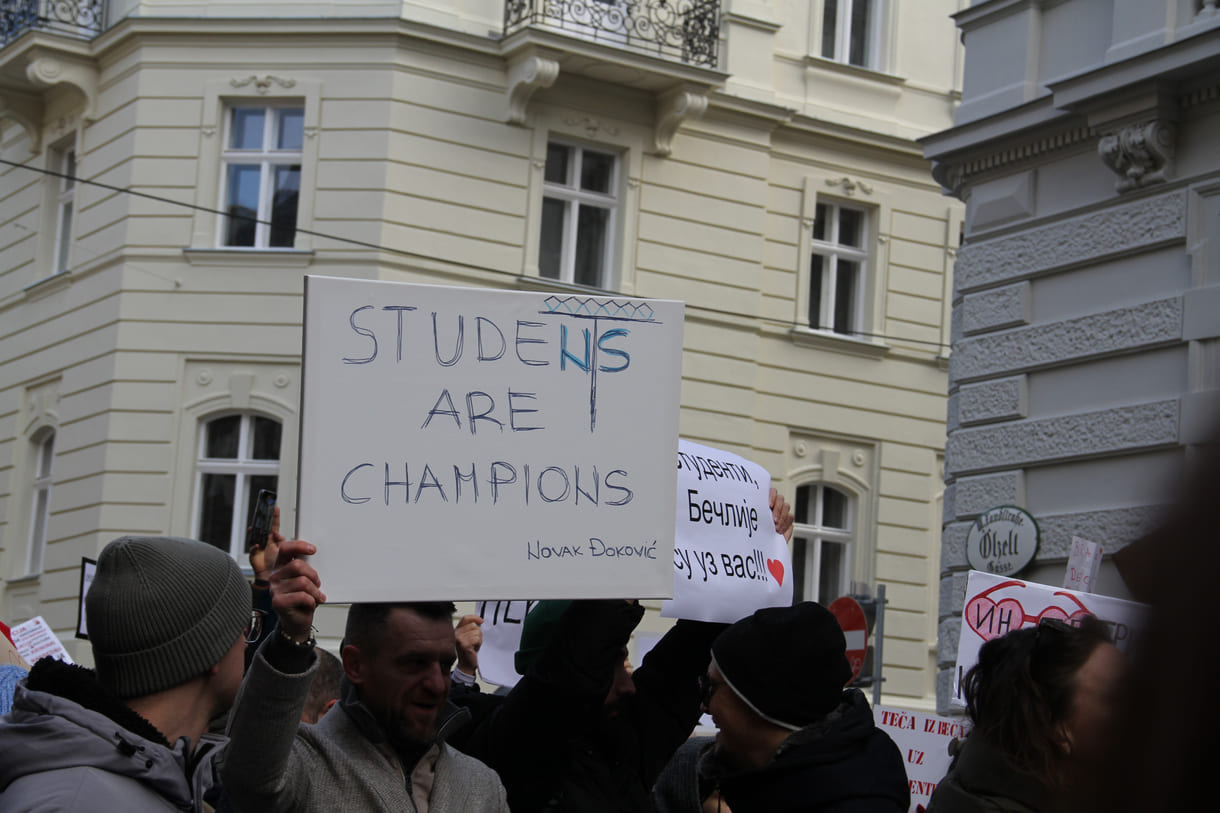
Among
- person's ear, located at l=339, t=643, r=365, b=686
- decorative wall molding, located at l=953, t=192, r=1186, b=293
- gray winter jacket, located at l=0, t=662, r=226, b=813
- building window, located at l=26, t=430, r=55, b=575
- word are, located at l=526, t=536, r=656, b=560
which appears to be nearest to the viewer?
gray winter jacket, located at l=0, t=662, r=226, b=813

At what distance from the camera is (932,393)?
71.4 feet

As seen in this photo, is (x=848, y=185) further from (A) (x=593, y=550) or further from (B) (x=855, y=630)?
(A) (x=593, y=550)

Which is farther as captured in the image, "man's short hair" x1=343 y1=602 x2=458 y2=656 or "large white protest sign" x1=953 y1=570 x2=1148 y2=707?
"large white protest sign" x1=953 y1=570 x2=1148 y2=707

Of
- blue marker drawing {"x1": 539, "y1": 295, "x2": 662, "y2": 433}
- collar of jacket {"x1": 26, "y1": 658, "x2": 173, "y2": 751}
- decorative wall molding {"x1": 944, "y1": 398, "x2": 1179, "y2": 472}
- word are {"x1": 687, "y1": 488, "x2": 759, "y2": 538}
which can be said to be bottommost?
collar of jacket {"x1": 26, "y1": 658, "x2": 173, "y2": 751}

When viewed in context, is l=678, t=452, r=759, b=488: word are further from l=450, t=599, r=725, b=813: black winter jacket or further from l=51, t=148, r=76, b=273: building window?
l=51, t=148, r=76, b=273: building window

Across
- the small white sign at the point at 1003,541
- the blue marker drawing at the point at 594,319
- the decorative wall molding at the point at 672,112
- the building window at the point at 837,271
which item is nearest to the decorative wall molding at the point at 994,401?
the small white sign at the point at 1003,541

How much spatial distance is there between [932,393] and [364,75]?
8.69 meters

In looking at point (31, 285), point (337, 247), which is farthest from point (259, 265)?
point (31, 285)

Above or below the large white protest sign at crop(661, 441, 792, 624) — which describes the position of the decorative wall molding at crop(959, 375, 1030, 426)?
above

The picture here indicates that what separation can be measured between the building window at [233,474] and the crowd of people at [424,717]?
14798 millimetres

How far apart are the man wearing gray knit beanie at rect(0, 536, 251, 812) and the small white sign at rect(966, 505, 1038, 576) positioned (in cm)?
856

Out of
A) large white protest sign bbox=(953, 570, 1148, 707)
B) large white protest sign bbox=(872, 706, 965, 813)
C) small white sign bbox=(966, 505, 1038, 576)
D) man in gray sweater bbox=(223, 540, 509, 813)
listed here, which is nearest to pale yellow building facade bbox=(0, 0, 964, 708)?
small white sign bbox=(966, 505, 1038, 576)

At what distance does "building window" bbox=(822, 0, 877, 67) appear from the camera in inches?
853

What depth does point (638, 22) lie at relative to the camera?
19625mm
